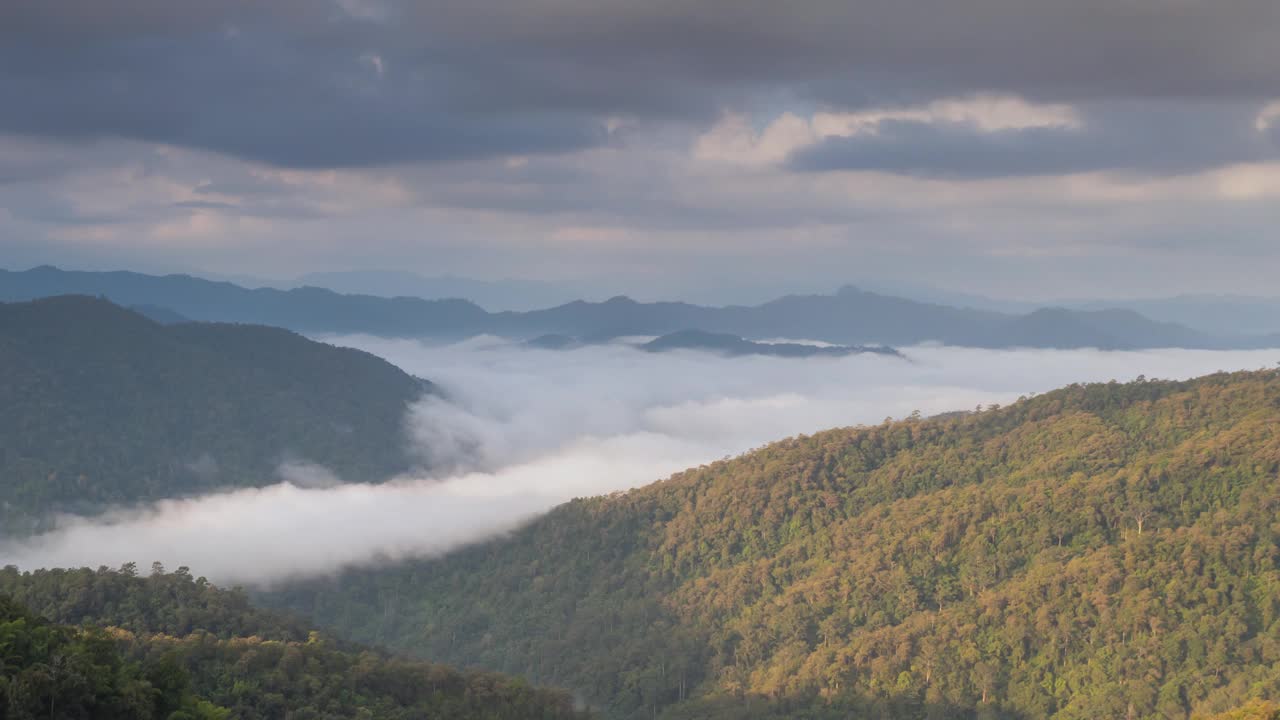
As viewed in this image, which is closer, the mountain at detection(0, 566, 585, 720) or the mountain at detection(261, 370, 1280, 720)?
the mountain at detection(0, 566, 585, 720)

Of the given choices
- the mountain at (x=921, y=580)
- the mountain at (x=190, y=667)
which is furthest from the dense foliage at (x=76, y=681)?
the mountain at (x=921, y=580)

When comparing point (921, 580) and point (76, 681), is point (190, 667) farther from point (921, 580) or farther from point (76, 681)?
point (921, 580)

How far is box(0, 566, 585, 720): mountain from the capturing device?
35.0 meters

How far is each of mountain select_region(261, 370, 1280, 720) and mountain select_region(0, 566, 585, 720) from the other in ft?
107

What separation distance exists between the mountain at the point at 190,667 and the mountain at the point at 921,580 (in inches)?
1289

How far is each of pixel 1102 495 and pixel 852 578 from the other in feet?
73.9

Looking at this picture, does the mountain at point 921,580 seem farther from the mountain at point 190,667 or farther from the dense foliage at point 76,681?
the dense foliage at point 76,681

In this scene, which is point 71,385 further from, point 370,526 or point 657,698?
point 657,698

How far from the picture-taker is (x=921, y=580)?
10269 cm

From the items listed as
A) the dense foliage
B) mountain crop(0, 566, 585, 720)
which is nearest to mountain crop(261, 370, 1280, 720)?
mountain crop(0, 566, 585, 720)

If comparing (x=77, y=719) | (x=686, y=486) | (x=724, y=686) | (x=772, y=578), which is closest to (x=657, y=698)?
(x=724, y=686)

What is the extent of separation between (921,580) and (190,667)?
213ft

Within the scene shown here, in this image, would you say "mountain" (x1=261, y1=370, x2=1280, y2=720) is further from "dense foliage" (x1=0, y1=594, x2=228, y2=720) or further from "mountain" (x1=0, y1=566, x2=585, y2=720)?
"dense foliage" (x1=0, y1=594, x2=228, y2=720)

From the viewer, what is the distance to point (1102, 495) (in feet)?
319
